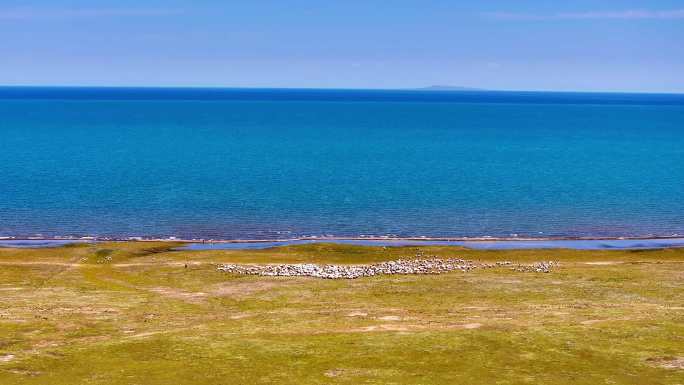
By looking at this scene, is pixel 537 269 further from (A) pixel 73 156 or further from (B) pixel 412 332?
(A) pixel 73 156

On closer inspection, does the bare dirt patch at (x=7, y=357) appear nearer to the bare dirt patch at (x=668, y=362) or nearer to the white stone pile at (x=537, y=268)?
the bare dirt patch at (x=668, y=362)

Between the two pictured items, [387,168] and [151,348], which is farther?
[387,168]

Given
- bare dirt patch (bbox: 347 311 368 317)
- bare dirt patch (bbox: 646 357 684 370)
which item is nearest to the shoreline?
bare dirt patch (bbox: 347 311 368 317)

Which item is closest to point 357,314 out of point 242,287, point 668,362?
point 242,287

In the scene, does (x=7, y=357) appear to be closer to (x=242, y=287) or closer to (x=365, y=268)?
(x=242, y=287)

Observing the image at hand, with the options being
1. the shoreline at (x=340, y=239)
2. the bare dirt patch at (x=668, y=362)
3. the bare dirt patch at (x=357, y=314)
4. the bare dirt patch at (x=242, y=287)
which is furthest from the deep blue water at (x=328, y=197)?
the bare dirt patch at (x=668, y=362)

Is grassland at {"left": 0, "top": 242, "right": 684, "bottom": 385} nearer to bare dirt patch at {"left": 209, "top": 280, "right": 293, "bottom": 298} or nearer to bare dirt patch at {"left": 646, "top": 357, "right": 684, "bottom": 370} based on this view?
bare dirt patch at {"left": 646, "top": 357, "right": 684, "bottom": 370}

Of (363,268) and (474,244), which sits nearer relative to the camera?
(363,268)

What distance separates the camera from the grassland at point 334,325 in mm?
40000

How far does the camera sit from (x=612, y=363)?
136 ft

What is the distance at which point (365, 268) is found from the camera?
7419 cm

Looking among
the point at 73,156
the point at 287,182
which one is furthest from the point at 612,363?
the point at 73,156

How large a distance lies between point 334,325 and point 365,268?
24.3 m

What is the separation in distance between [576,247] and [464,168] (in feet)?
271
